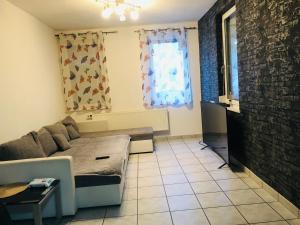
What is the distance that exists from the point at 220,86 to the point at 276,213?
2.68 m

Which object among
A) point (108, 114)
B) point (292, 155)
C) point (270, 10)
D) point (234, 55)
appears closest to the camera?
point (292, 155)

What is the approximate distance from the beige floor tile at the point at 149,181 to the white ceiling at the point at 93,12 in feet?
8.13

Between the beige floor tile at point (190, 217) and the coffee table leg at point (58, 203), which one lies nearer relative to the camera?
the beige floor tile at point (190, 217)

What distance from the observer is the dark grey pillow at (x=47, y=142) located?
3844mm

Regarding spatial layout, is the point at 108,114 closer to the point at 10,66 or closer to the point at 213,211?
the point at 10,66

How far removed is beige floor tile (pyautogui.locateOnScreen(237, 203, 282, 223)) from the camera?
2.55 m

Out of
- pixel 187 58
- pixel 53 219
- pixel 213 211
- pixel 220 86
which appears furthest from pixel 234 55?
pixel 53 219

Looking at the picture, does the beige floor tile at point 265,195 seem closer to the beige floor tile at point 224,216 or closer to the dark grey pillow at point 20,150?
the beige floor tile at point 224,216

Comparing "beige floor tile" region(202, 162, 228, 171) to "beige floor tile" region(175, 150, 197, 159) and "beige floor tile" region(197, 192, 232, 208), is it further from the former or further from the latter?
"beige floor tile" region(197, 192, 232, 208)

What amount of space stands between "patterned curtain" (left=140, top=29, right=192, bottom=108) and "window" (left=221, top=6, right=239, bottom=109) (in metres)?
1.26

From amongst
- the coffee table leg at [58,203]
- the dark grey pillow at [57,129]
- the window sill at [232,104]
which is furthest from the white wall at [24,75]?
the window sill at [232,104]

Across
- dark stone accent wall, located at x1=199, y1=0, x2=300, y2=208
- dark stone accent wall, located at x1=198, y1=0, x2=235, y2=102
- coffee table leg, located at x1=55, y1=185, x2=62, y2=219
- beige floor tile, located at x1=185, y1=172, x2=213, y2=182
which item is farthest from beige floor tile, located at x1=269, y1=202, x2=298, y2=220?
dark stone accent wall, located at x1=198, y1=0, x2=235, y2=102

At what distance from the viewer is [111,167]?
10.2 ft

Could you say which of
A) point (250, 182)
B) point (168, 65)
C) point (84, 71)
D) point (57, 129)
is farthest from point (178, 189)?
point (84, 71)
